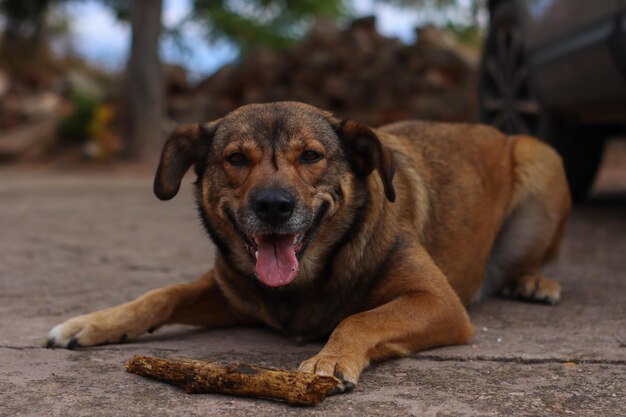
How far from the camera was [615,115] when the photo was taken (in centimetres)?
631

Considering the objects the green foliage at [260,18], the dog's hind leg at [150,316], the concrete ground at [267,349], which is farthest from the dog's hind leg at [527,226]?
the green foliage at [260,18]

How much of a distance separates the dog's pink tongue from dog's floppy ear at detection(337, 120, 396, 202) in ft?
1.56

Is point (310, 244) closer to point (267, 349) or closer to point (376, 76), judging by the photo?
point (267, 349)

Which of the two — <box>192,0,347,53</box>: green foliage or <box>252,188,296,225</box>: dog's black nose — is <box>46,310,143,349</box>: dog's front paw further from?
<box>192,0,347,53</box>: green foliage

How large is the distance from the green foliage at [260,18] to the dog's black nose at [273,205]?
1595 cm

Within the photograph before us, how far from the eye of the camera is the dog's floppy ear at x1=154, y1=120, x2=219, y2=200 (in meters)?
3.56

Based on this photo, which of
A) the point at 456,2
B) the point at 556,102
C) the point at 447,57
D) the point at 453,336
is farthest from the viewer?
the point at 456,2

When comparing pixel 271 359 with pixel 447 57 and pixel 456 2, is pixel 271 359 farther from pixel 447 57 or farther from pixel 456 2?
pixel 456 2

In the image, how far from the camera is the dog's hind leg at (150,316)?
338 cm

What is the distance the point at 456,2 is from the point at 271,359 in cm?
1685

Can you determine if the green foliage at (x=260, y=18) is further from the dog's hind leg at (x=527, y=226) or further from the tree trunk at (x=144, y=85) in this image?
the dog's hind leg at (x=527, y=226)

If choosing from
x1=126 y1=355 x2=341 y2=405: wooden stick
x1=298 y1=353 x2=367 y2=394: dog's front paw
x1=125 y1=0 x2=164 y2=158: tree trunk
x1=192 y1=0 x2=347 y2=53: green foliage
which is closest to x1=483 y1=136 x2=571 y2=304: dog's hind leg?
x1=298 y1=353 x2=367 y2=394: dog's front paw

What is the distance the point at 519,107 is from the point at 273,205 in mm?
5072

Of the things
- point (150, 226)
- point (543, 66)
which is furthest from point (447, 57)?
point (150, 226)
